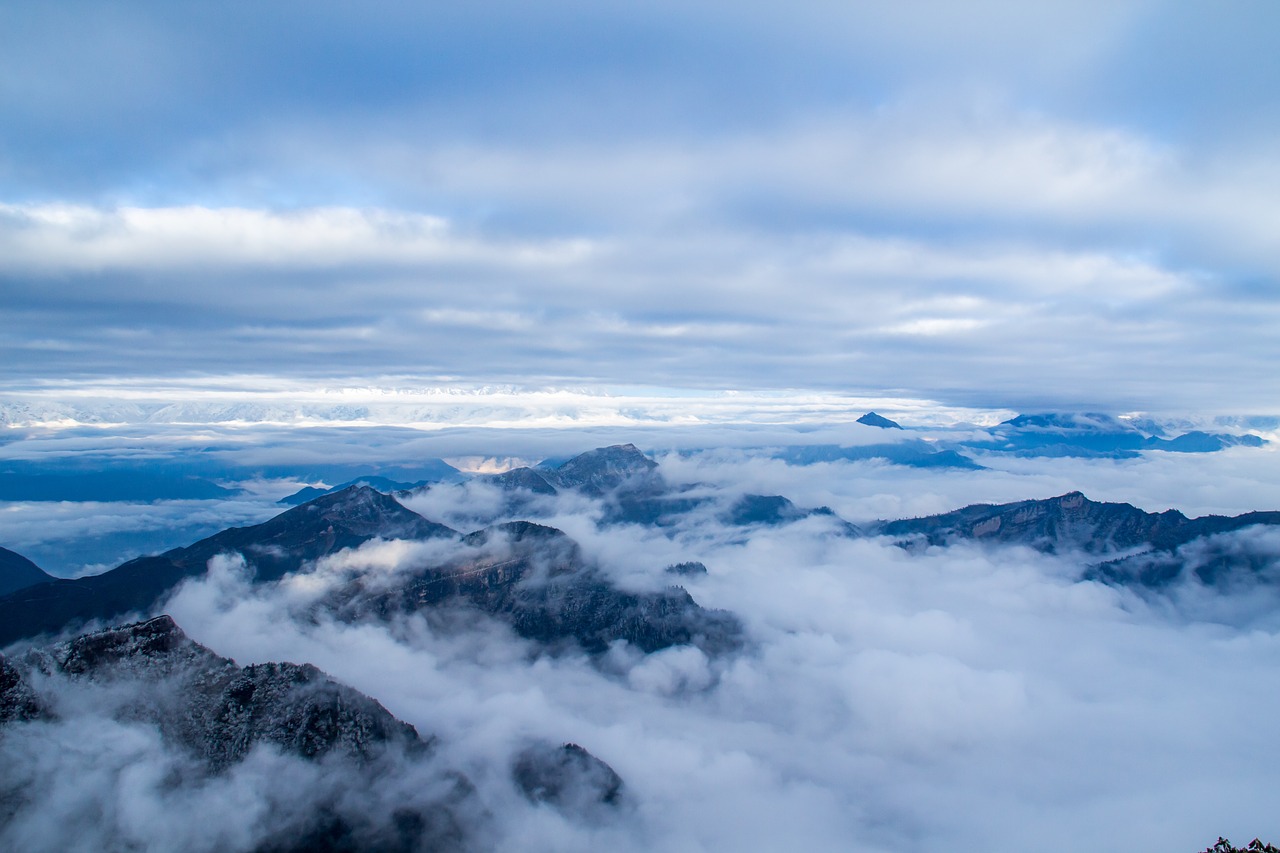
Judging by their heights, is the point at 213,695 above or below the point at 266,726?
above

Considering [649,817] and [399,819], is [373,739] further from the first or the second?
[649,817]

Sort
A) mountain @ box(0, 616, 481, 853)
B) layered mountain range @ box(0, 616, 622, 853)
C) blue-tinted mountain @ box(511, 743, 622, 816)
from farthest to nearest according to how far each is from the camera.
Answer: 1. blue-tinted mountain @ box(511, 743, 622, 816)
2. mountain @ box(0, 616, 481, 853)
3. layered mountain range @ box(0, 616, 622, 853)

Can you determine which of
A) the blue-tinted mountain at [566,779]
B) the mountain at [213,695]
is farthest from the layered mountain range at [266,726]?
the blue-tinted mountain at [566,779]

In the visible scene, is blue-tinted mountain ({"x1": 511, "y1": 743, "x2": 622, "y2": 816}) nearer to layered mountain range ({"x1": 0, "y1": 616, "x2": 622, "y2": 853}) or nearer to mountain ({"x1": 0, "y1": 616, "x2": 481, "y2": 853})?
layered mountain range ({"x1": 0, "y1": 616, "x2": 622, "y2": 853})

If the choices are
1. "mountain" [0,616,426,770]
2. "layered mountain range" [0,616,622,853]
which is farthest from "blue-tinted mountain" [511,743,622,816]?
"mountain" [0,616,426,770]

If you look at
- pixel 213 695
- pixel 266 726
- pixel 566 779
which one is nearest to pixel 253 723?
pixel 266 726

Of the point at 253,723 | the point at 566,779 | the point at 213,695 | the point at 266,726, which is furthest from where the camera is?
the point at 566,779

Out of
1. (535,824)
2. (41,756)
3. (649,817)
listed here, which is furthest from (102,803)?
(649,817)

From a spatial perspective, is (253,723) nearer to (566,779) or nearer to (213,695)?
(213,695)

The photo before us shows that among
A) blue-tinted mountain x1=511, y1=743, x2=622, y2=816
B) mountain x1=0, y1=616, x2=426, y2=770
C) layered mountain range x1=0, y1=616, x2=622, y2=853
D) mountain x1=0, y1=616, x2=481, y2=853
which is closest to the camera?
layered mountain range x1=0, y1=616, x2=622, y2=853

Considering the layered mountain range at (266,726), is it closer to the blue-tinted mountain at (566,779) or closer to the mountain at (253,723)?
the mountain at (253,723)

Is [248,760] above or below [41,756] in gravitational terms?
below
